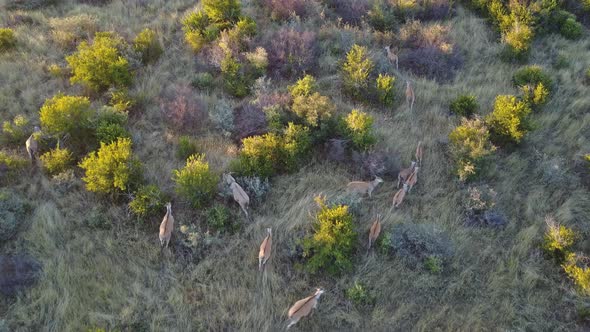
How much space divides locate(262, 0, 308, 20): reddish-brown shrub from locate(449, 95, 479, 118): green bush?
4596 millimetres

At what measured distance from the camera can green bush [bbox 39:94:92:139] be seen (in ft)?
24.7

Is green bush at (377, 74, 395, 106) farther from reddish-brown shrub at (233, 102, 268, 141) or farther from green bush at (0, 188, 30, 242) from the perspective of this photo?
green bush at (0, 188, 30, 242)

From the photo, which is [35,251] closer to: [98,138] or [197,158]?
[98,138]

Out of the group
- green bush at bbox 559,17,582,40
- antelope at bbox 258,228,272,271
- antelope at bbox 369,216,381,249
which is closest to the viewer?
antelope at bbox 258,228,272,271

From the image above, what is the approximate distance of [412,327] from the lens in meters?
6.10

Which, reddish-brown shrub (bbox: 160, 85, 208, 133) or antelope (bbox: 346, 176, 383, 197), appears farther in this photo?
reddish-brown shrub (bbox: 160, 85, 208, 133)

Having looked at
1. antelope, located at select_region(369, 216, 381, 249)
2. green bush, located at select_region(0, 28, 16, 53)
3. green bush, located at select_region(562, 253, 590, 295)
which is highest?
green bush, located at select_region(0, 28, 16, 53)

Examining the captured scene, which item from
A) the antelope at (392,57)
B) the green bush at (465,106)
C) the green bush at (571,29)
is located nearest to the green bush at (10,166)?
the antelope at (392,57)

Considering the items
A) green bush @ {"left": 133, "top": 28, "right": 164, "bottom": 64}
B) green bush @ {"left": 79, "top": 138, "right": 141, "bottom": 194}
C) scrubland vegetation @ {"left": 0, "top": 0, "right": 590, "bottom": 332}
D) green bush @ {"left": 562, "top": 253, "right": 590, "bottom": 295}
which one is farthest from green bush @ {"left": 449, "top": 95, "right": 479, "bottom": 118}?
green bush @ {"left": 133, "top": 28, "right": 164, "bottom": 64}

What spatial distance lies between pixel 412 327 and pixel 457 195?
2681mm

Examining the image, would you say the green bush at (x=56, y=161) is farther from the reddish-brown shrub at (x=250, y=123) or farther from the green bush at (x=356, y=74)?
the green bush at (x=356, y=74)

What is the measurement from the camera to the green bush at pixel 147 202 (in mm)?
6848

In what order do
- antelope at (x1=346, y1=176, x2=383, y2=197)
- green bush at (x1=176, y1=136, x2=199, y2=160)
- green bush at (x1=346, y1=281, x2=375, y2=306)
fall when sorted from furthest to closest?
1. green bush at (x1=176, y1=136, x2=199, y2=160)
2. antelope at (x1=346, y1=176, x2=383, y2=197)
3. green bush at (x1=346, y1=281, x2=375, y2=306)

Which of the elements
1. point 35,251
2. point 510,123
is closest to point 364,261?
point 510,123
